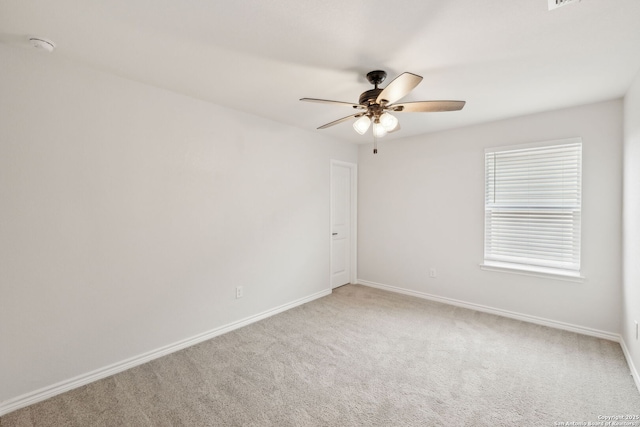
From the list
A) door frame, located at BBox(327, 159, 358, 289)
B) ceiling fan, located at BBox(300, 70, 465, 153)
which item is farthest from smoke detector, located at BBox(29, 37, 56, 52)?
door frame, located at BBox(327, 159, 358, 289)

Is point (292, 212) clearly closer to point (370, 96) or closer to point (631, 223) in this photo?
point (370, 96)

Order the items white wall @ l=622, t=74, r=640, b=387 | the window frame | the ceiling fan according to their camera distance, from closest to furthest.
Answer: the ceiling fan
white wall @ l=622, t=74, r=640, b=387
the window frame

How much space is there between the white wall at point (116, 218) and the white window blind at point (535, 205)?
2.70 m

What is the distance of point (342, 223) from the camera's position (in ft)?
15.6

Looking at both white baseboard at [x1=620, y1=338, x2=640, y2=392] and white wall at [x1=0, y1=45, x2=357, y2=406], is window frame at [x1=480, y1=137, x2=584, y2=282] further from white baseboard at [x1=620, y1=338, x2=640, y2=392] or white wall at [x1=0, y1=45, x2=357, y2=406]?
white wall at [x1=0, y1=45, x2=357, y2=406]

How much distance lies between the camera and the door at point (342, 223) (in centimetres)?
459

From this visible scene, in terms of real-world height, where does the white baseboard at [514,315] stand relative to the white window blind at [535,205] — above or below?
below

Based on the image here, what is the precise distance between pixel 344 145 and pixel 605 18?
3.21 metres

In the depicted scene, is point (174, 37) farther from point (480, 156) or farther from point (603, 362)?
point (603, 362)

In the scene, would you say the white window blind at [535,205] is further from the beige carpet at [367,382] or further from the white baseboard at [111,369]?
the white baseboard at [111,369]

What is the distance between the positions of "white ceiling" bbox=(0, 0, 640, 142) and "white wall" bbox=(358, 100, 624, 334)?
0.55 m

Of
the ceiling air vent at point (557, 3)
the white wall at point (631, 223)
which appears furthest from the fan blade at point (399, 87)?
the white wall at point (631, 223)

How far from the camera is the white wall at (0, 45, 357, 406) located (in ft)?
6.41

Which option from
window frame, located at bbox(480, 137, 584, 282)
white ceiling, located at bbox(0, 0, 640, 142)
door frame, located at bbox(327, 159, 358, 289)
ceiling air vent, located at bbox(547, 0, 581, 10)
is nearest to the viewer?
ceiling air vent, located at bbox(547, 0, 581, 10)
